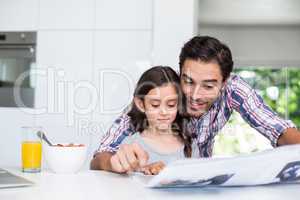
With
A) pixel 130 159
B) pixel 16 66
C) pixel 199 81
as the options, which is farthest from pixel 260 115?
pixel 16 66

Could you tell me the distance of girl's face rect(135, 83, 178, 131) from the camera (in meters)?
1.48

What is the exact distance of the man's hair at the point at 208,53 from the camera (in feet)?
5.02

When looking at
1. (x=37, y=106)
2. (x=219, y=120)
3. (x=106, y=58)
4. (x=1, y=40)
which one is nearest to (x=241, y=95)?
(x=219, y=120)

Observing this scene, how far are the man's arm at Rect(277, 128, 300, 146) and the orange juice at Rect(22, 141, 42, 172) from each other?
0.78m

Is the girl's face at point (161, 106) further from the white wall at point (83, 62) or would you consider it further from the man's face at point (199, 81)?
the white wall at point (83, 62)

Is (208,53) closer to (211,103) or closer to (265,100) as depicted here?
(211,103)

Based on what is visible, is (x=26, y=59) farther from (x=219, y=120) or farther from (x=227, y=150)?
(x=227, y=150)

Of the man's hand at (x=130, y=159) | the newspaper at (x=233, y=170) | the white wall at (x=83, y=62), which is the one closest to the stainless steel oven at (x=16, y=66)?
the white wall at (x=83, y=62)

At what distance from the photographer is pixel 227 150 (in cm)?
375

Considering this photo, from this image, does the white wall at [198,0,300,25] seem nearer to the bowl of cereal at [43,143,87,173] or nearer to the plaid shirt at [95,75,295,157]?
the plaid shirt at [95,75,295,157]

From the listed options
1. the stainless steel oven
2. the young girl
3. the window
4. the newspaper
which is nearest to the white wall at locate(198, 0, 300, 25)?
the window

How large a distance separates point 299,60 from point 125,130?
250cm

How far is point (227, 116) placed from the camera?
1.74m

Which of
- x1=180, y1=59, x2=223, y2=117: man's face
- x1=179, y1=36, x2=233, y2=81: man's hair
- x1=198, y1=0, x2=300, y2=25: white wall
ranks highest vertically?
x1=198, y1=0, x2=300, y2=25: white wall
